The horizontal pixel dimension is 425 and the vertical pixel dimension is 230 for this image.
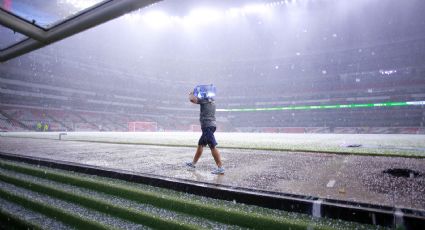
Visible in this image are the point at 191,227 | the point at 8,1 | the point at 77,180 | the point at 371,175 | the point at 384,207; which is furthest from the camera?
the point at 8,1

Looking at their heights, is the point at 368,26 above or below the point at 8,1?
above

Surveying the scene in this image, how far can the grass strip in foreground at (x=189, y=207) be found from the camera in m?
2.49

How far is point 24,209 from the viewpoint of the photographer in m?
4.16

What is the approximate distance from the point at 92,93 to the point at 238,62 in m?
32.4

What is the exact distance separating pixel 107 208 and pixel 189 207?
49.2 inches

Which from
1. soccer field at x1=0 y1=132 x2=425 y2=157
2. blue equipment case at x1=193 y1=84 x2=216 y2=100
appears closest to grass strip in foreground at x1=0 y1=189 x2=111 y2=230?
blue equipment case at x1=193 y1=84 x2=216 y2=100

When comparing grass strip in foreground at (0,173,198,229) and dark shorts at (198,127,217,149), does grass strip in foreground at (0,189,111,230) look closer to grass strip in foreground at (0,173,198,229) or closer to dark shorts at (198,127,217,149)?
grass strip in foreground at (0,173,198,229)

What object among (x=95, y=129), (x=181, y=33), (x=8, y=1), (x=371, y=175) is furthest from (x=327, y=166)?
(x=181, y=33)

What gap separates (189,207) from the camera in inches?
118

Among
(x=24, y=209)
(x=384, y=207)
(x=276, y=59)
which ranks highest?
(x=276, y=59)

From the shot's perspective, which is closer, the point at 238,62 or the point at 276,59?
the point at 276,59

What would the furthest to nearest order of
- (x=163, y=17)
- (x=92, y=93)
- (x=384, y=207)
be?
(x=163, y=17) → (x=92, y=93) → (x=384, y=207)

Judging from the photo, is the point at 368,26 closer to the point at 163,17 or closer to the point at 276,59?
the point at 276,59

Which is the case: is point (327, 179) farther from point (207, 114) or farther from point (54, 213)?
point (54, 213)
